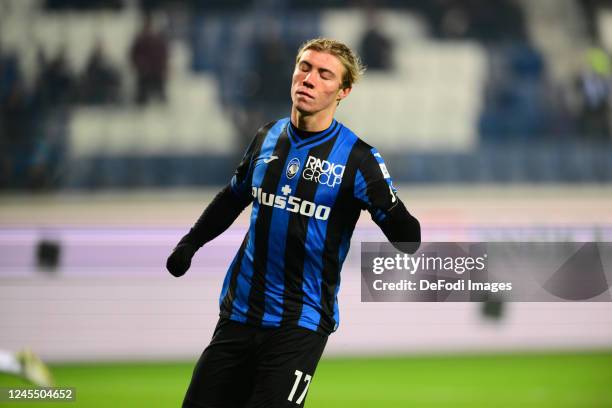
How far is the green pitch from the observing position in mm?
4965

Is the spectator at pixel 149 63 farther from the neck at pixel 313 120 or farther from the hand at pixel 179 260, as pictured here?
the neck at pixel 313 120

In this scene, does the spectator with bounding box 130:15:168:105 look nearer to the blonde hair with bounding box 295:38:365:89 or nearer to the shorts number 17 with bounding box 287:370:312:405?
the blonde hair with bounding box 295:38:365:89

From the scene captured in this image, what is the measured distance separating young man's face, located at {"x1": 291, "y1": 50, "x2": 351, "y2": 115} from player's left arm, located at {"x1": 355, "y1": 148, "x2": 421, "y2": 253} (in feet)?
0.70

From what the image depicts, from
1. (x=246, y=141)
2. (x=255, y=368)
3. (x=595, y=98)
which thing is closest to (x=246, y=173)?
(x=255, y=368)

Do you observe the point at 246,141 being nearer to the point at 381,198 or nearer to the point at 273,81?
the point at 273,81

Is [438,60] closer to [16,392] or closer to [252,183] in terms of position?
[16,392]

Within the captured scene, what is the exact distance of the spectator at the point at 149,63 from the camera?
364 inches

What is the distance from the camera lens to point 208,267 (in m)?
5.41

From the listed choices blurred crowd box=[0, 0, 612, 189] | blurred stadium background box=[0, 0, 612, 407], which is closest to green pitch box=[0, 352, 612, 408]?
blurred stadium background box=[0, 0, 612, 407]

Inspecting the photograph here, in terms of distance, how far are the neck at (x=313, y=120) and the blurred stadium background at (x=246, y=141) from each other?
2.67 m

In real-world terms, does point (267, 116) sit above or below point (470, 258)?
above


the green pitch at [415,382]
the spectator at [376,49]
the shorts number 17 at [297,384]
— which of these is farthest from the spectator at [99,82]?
the shorts number 17 at [297,384]

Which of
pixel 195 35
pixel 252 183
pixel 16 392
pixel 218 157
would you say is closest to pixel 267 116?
pixel 218 157

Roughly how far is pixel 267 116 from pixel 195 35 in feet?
4.76
